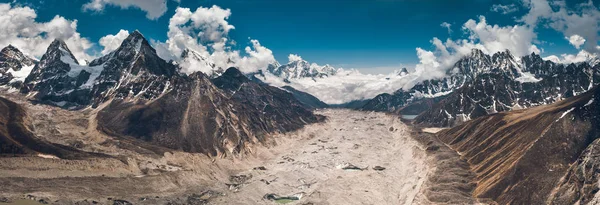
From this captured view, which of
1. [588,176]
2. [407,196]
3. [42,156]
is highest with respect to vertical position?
[42,156]

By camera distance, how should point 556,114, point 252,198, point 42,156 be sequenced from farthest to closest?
point 556,114 < point 252,198 < point 42,156

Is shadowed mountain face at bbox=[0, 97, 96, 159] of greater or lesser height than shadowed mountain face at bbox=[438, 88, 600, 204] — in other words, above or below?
above

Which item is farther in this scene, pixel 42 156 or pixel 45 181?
pixel 42 156

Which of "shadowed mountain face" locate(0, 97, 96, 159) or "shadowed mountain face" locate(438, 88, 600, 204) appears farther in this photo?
"shadowed mountain face" locate(0, 97, 96, 159)

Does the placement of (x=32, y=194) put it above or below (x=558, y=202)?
above

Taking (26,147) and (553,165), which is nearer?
(553,165)

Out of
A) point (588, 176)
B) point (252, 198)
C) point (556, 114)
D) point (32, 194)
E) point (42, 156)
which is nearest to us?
point (588, 176)

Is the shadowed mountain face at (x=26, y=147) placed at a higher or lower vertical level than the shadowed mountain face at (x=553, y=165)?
higher

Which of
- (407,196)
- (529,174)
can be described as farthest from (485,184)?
(407,196)

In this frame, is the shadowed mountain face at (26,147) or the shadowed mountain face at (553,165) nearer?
the shadowed mountain face at (553,165)

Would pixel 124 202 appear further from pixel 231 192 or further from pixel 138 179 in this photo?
pixel 231 192

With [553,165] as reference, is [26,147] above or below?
above
